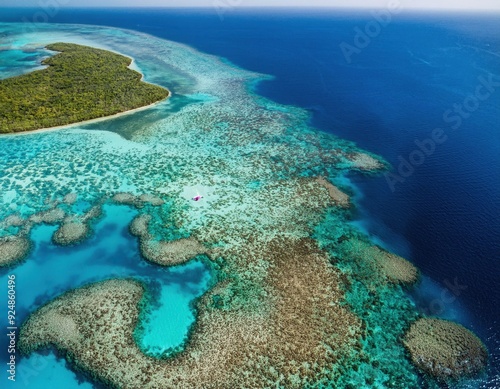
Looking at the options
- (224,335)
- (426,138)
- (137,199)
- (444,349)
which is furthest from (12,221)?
(426,138)

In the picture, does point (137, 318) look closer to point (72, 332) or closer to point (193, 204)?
point (72, 332)

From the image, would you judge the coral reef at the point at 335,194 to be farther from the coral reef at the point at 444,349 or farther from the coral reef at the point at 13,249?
the coral reef at the point at 13,249

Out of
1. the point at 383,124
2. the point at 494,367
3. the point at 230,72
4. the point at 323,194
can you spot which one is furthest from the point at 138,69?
the point at 494,367

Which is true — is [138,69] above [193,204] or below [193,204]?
above

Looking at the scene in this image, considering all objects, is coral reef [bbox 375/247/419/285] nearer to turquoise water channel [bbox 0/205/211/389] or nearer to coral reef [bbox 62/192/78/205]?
turquoise water channel [bbox 0/205/211/389]

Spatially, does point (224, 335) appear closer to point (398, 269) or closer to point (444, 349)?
point (444, 349)

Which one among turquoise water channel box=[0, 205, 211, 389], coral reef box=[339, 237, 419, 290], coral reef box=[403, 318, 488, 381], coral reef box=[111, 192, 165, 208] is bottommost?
turquoise water channel box=[0, 205, 211, 389]

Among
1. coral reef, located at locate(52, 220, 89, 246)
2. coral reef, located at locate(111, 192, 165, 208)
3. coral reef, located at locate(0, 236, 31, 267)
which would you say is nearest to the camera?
coral reef, located at locate(0, 236, 31, 267)

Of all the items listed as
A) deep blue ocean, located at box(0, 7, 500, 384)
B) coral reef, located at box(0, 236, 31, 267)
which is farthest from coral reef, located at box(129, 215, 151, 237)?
deep blue ocean, located at box(0, 7, 500, 384)
